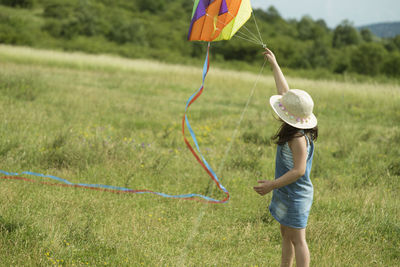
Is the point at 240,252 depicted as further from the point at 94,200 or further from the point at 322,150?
the point at 322,150

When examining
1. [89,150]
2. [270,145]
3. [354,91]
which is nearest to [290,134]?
[89,150]

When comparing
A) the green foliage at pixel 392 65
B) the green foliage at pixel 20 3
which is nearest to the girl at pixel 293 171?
the green foliage at pixel 392 65

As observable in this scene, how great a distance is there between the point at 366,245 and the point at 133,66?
904 inches

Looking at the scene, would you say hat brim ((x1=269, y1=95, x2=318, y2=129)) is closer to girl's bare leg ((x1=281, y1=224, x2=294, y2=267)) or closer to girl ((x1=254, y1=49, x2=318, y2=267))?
girl ((x1=254, y1=49, x2=318, y2=267))

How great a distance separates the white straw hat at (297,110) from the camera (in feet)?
8.96

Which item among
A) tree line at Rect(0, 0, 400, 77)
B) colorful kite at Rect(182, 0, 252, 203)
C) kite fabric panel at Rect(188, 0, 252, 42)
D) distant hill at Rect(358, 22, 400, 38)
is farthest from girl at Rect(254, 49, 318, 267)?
tree line at Rect(0, 0, 400, 77)

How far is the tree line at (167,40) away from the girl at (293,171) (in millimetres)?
31747

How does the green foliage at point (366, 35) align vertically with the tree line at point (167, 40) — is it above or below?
above

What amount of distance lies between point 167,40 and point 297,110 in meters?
53.4

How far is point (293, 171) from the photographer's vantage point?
2.69 metres

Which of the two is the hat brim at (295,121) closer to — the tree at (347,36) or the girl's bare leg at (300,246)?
the girl's bare leg at (300,246)

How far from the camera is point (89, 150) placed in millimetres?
5766

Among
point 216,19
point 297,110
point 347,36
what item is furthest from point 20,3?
point 297,110

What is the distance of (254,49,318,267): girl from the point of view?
2715 millimetres
